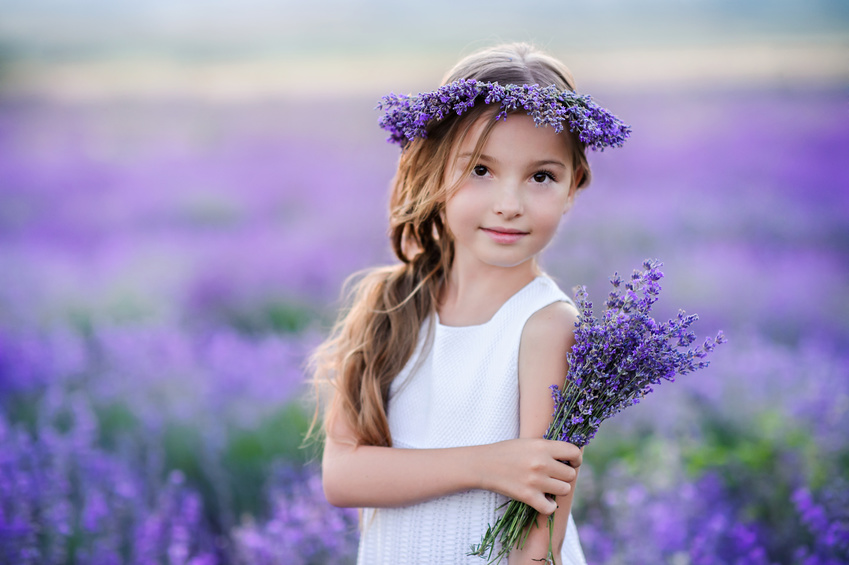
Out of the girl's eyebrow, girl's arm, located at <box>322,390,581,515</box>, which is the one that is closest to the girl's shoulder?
girl's arm, located at <box>322,390,581,515</box>

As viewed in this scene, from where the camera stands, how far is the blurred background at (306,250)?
3.32m

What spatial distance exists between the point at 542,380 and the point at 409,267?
0.73 metres

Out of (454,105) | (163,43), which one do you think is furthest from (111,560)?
(163,43)

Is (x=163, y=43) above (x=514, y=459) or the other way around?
above

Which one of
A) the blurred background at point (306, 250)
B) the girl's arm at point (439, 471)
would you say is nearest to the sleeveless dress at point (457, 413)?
the girl's arm at point (439, 471)

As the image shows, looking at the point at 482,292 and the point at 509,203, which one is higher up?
the point at 509,203

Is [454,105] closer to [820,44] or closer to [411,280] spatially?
[411,280]

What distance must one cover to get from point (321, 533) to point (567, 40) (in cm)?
517

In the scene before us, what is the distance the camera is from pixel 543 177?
201 centimetres

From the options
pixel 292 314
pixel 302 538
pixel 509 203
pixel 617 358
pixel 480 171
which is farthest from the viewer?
pixel 292 314

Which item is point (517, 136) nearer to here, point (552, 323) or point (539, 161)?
point (539, 161)

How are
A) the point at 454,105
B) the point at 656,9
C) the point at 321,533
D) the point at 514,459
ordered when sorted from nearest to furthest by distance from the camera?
1. the point at 514,459
2. the point at 454,105
3. the point at 321,533
4. the point at 656,9

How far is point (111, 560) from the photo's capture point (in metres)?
3.04

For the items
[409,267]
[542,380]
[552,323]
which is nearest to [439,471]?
[542,380]
